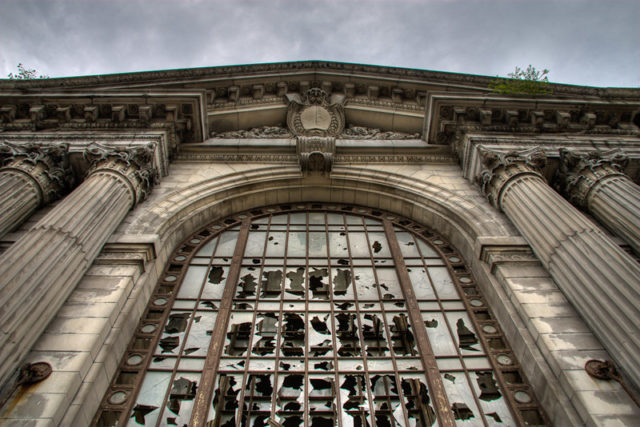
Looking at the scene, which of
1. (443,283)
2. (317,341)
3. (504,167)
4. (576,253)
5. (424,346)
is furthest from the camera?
(504,167)

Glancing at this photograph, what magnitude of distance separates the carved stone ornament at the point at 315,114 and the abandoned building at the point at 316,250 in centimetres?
7

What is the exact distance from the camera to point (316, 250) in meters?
9.70

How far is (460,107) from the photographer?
1143 centimetres

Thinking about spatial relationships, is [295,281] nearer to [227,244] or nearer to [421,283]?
[227,244]

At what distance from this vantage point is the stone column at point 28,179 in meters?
8.03

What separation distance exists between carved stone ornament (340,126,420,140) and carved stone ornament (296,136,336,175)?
140 cm

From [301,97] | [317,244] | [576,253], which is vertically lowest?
[576,253]

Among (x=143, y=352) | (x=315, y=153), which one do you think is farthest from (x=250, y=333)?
(x=315, y=153)

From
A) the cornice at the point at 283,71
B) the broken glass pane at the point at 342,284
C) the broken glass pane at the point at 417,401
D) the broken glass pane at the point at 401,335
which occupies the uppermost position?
the cornice at the point at 283,71

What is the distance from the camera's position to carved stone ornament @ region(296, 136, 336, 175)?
11172 mm

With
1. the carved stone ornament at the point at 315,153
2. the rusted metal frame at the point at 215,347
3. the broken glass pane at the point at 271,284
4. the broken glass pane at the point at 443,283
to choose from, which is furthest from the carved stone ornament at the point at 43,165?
the broken glass pane at the point at 443,283

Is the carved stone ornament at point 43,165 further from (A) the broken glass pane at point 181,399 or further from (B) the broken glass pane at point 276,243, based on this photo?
(A) the broken glass pane at point 181,399

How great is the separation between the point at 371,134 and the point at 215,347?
7.84m

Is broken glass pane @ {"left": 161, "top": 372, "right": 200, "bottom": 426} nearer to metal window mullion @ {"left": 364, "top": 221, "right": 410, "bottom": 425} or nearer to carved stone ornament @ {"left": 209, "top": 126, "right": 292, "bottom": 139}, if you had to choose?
metal window mullion @ {"left": 364, "top": 221, "right": 410, "bottom": 425}
